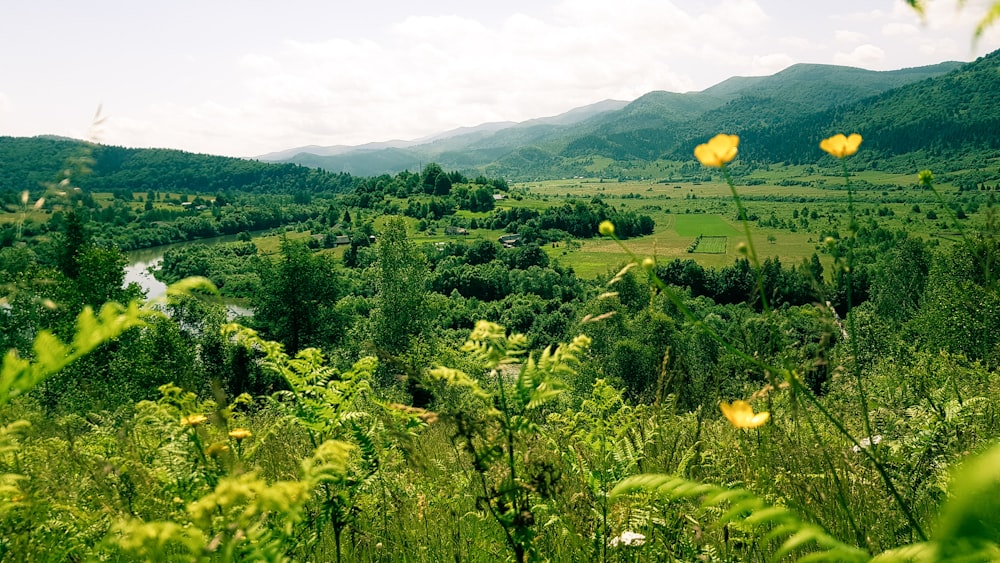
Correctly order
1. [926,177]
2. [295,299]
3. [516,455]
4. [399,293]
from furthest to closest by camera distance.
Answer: [295,299] < [399,293] < [516,455] < [926,177]

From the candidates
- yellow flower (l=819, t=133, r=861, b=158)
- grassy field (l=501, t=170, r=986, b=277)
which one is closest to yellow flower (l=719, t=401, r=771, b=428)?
yellow flower (l=819, t=133, r=861, b=158)

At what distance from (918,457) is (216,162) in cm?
22771

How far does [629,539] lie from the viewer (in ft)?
7.84

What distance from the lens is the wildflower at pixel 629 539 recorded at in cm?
239

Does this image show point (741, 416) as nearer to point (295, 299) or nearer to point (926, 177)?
point (926, 177)

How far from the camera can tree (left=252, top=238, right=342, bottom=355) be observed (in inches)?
1186

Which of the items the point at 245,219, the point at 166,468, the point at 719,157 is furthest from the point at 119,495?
the point at 245,219

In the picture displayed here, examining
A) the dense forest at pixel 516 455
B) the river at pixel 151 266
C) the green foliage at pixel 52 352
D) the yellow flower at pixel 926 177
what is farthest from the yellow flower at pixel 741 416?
the river at pixel 151 266

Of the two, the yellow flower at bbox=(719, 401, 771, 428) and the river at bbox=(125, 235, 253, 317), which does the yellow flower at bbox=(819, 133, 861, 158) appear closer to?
the yellow flower at bbox=(719, 401, 771, 428)

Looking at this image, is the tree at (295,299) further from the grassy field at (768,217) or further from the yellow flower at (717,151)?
the grassy field at (768,217)

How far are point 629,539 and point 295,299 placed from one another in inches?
1212

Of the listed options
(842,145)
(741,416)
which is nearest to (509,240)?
(842,145)

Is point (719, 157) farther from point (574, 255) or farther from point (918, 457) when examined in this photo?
point (574, 255)

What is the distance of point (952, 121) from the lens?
181 meters
